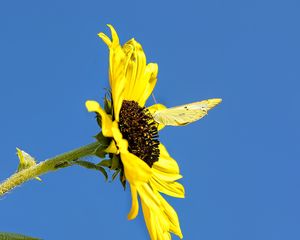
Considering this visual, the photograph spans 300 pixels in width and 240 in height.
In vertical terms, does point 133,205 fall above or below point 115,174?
below

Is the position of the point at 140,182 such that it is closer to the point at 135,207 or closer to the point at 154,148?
the point at 135,207

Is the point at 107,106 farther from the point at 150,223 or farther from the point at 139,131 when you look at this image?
the point at 150,223

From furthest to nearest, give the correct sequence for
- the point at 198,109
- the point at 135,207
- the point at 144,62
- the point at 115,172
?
the point at 144,62 → the point at 198,109 → the point at 115,172 → the point at 135,207

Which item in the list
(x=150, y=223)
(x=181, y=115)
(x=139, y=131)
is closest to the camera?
(x=150, y=223)

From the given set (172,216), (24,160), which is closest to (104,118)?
(24,160)

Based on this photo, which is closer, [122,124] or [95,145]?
[95,145]

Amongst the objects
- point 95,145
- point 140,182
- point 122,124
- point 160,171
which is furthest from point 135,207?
point 160,171

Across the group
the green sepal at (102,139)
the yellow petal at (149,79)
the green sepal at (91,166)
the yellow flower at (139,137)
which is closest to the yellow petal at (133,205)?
the yellow flower at (139,137)
